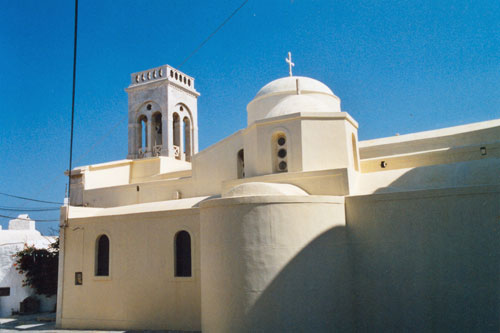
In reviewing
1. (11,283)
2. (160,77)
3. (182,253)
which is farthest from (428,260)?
(160,77)

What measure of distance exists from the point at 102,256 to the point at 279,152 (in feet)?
22.1

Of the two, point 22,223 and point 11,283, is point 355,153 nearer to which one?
point 11,283

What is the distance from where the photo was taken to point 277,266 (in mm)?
8742

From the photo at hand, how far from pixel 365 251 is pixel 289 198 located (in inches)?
82.9

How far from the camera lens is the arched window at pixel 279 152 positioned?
1158 cm

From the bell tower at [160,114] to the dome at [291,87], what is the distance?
8087 millimetres

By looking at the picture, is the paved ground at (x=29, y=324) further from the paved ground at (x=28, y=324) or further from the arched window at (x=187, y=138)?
the arched window at (x=187, y=138)

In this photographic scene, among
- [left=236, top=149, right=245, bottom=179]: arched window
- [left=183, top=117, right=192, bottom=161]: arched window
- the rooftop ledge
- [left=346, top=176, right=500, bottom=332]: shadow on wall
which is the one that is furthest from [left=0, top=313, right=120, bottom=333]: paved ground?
the rooftop ledge

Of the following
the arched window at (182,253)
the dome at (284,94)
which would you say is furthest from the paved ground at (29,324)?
the dome at (284,94)

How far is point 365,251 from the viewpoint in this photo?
9227 millimetres

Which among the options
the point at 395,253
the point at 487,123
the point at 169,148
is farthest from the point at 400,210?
the point at 169,148

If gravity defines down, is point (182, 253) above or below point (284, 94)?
below

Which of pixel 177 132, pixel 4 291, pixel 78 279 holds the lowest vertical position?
pixel 4 291

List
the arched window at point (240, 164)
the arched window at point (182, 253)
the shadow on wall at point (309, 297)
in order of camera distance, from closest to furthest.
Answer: the shadow on wall at point (309, 297) → the arched window at point (182, 253) → the arched window at point (240, 164)
